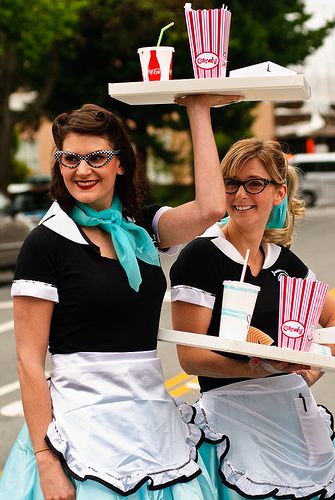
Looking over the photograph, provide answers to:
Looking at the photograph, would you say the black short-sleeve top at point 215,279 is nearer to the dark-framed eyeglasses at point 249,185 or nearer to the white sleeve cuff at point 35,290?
the dark-framed eyeglasses at point 249,185

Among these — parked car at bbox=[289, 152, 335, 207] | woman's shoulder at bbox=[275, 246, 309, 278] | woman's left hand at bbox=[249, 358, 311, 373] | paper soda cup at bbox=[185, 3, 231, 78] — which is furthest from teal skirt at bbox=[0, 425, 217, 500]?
parked car at bbox=[289, 152, 335, 207]

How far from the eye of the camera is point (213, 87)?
106 inches

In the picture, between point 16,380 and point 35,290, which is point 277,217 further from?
point 16,380

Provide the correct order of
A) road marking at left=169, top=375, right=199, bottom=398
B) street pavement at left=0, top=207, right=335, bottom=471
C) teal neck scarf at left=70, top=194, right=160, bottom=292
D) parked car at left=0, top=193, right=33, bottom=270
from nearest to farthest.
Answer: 1. teal neck scarf at left=70, top=194, right=160, bottom=292
2. street pavement at left=0, top=207, right=335, bottom=471
3. road marking at left=169, top=375, right=199, bottom=398
4. parked car at left=0, top=193, right=33, bottom=270

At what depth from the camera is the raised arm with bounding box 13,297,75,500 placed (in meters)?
2.58

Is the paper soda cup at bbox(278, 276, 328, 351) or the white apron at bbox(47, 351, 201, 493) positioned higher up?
the paper soda cup at bbox(278, 276, 328, 351)

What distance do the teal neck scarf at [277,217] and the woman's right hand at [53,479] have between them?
1166mm

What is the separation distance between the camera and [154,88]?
2684 mm

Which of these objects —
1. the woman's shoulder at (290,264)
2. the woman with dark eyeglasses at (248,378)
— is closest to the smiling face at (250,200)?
the woman with dark eyeglasses at (248,378)

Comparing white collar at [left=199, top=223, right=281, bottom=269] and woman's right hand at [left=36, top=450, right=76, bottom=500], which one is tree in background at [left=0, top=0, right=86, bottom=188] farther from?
woman's right hand at [left=36, top=450, right=76, bottom=500]

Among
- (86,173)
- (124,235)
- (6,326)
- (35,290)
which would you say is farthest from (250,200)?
(6,326)

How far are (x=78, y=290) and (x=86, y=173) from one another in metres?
0.36

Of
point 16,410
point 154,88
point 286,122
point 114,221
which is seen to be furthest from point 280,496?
point 286,122

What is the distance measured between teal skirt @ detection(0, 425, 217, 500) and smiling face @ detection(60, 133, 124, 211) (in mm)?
766
